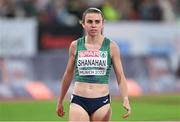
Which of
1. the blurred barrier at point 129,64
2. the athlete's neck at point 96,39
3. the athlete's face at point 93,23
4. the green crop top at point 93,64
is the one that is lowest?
the blurred barrier at point 129,64

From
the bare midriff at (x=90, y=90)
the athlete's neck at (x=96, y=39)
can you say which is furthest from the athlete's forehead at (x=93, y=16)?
the bare midriff at (x=90, y=90)

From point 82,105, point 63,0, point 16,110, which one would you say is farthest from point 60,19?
point 82,105

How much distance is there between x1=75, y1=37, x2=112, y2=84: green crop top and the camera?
9.23 meters

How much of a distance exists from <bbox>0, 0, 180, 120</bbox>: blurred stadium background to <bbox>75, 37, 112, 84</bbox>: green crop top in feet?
37.0

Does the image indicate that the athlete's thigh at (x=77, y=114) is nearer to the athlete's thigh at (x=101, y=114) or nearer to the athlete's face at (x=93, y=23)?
the athlete's thigh at (x=101, y=114)

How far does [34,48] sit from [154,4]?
198 inches

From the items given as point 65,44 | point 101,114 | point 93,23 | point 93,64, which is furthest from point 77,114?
point 65,44

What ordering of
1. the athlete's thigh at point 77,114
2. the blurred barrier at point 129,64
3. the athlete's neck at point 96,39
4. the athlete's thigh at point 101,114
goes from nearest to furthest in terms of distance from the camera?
Answer: the athlete's thigh at point 77,114
the athlete's thigh at point 101,114
the athlete's neck at point 96,39
the blurred barrier at point 129,64

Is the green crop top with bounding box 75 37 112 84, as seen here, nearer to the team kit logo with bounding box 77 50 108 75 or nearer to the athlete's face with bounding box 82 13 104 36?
the team kit logo with bounding box 77 50 108 75

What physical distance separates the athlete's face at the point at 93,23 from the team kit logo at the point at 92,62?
257mm

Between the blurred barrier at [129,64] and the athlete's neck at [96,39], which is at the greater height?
the athlete's neck at [96,39]

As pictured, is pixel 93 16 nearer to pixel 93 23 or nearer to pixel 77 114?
pixel 93 23

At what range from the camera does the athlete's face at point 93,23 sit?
916cm

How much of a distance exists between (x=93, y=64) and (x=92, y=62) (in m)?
0.03
